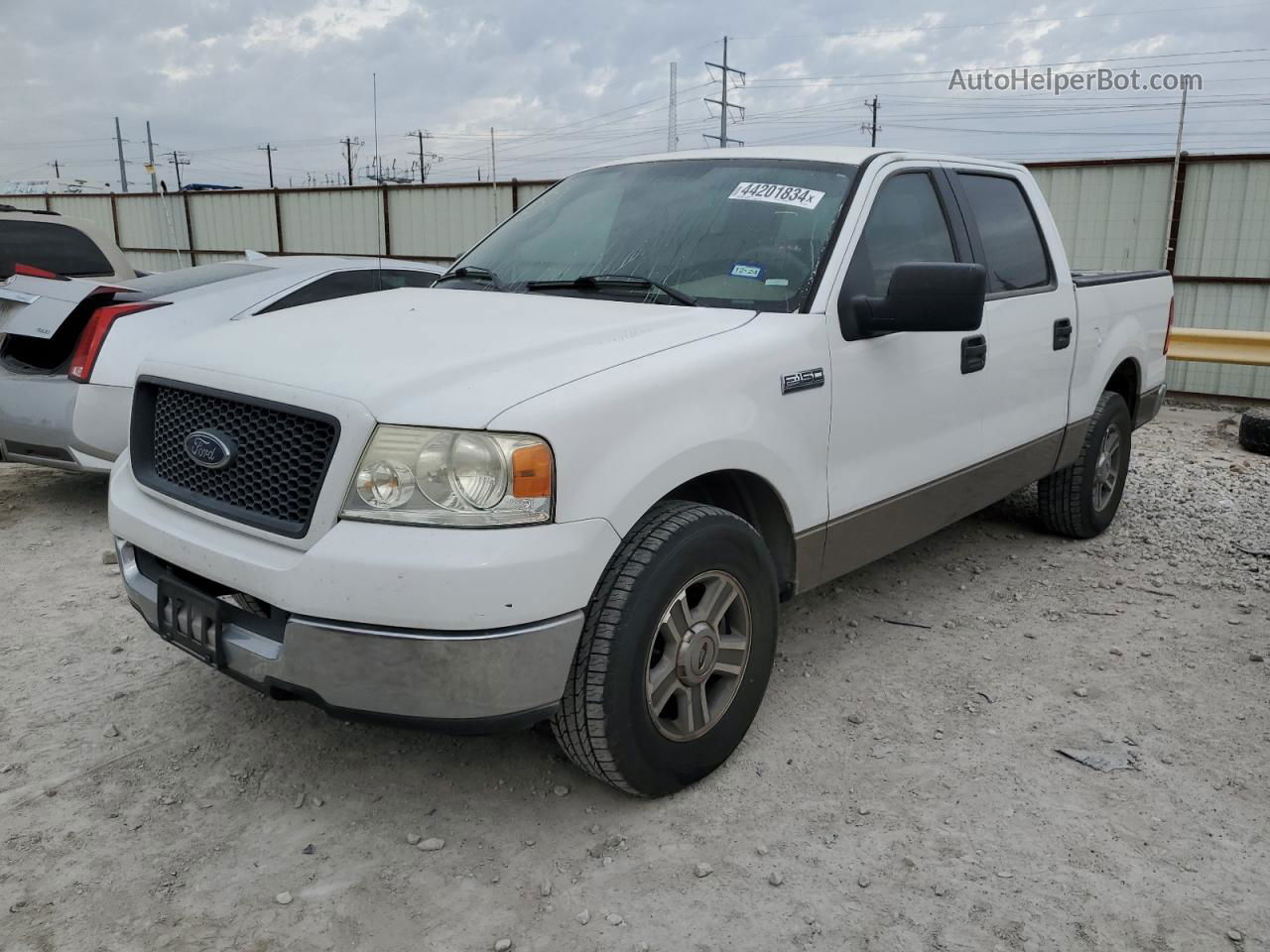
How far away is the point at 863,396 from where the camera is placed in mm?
3445

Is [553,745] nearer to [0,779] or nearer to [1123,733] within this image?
[0,779]

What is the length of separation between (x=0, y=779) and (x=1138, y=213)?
11.2 metres

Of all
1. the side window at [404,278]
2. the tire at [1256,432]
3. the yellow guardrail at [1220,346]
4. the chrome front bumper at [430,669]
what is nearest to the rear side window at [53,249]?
the side window at [404,278]

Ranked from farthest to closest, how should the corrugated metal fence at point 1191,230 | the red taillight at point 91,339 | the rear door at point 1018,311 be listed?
the corrugated metal fence at point 1191,230
the red taillight at point 91,339
the rear door at point 1018,311

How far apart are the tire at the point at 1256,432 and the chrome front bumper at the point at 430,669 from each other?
7.04 metres

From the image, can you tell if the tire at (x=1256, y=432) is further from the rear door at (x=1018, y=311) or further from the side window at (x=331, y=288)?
the side window at (x=331, y=288)

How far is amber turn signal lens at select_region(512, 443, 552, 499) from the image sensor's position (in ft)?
7.87

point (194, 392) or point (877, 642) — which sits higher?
point (194, 392)

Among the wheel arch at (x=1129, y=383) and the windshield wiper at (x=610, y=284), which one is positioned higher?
the windshield wiper at (x=610, y=284)

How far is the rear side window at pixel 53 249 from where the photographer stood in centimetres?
735

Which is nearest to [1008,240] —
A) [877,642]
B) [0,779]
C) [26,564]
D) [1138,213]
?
[877,642]

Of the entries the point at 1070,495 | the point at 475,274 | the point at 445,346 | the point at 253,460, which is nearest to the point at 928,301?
the point at 445,346

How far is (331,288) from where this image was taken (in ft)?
20.8

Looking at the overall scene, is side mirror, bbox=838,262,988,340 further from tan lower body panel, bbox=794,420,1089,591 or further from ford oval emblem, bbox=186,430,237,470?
ford oval emblem, bbox=186,430,237,470
